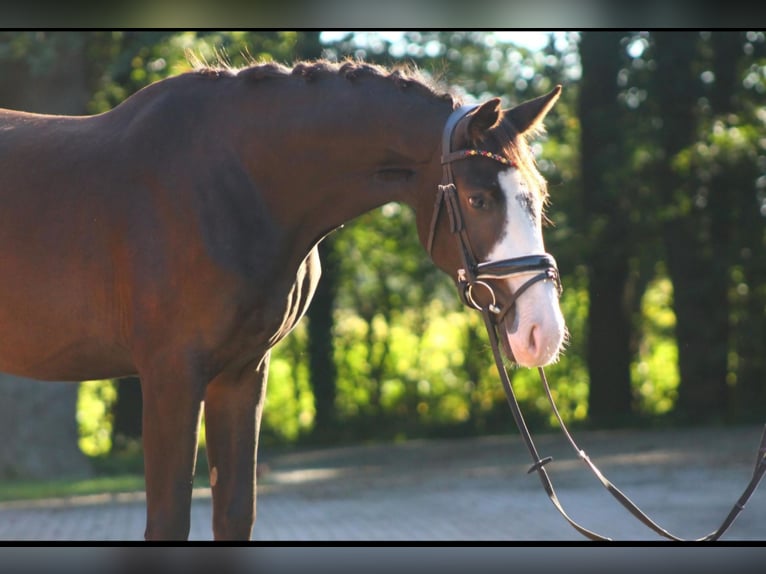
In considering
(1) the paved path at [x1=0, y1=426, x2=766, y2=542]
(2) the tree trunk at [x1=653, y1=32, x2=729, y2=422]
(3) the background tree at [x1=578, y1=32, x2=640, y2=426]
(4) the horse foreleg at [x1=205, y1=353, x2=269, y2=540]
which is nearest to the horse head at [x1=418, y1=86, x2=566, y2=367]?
(4) the horse foreleg at [x1=205, y1=353, x2=269, y2=540]

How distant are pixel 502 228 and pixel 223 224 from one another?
2.70 ft

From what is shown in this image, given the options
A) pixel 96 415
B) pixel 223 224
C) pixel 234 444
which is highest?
pixel 223 224

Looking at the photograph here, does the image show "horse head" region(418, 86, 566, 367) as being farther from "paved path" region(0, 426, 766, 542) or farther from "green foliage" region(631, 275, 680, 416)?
"green foliage" region(631, 275, 680, 416)

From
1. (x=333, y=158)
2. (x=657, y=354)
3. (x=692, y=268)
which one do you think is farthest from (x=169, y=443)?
(x=657, y=354)

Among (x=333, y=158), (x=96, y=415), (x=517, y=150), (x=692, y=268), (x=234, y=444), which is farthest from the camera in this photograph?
(x=96, y=415)

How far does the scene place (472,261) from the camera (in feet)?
10.0

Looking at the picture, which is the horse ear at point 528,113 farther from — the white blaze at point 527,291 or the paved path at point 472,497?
the paved path at point 472,497

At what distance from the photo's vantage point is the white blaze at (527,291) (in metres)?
2.92

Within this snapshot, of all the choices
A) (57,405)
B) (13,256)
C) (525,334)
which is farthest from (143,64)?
(525,334)

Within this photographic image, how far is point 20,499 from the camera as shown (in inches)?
337

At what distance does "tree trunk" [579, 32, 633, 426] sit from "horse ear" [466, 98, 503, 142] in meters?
9.48

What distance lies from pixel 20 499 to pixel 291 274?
20.3 ft

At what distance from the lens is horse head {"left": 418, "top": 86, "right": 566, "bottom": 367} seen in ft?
9.64

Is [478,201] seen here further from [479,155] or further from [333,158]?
[333,158]
